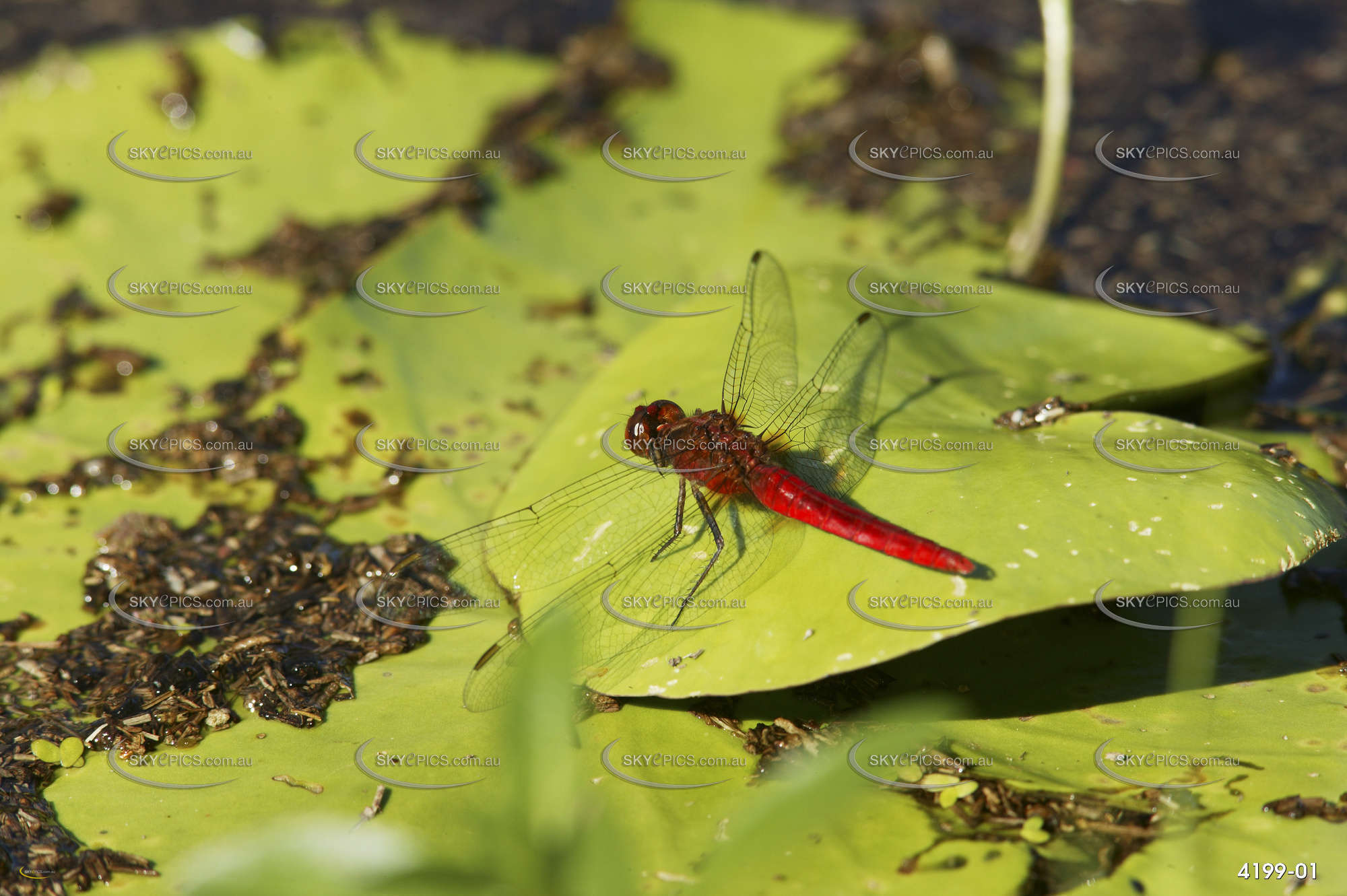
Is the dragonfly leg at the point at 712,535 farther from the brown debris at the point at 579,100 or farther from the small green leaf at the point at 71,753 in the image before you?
the brown debris at the point at 579,100

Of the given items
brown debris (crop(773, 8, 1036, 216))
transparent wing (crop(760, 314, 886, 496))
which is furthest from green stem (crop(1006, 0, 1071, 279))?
transparent wing (crop(760, 314, 886, 496))

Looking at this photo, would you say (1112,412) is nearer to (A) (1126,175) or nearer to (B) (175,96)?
(A) (1126,175)

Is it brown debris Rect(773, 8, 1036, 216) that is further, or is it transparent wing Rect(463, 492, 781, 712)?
brown debris Rect(773, 8, 1036, 216)

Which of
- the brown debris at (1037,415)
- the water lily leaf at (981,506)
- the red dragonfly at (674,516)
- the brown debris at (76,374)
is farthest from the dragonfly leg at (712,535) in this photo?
the brown debris at (76,374)

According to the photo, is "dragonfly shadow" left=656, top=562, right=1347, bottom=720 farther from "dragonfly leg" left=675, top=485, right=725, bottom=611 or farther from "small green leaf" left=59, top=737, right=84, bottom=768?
"small green leaf" left=59, top=737, right=84, bottom=768

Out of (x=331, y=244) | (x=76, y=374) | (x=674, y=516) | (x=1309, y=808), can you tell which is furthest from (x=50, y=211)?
(x=1309, y=808)

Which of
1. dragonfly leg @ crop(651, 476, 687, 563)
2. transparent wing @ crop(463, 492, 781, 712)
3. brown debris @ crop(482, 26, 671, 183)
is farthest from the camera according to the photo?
Answer: brown debris @ crop(482, 26, 671, 183)

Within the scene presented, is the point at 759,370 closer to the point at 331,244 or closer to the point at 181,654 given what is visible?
the point at 181,654
